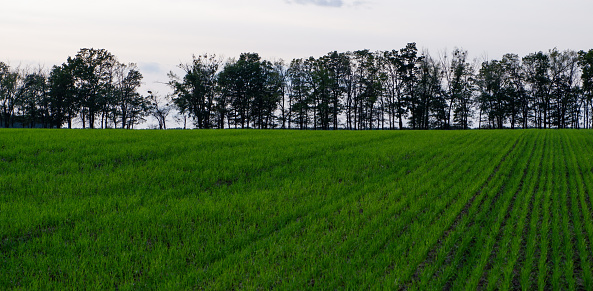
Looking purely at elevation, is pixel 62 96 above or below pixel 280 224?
above

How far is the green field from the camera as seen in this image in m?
5.19

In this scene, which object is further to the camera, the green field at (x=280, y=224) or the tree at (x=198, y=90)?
the tree at (x=198, y=90)

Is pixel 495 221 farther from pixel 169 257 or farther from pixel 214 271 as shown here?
pixel 169 257

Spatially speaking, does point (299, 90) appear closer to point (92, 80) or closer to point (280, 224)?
point (92, 80)

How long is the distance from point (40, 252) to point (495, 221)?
9459mm

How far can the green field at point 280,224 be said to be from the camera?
17.0 feet

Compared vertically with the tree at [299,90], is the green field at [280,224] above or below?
below

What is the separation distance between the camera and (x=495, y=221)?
297 inches

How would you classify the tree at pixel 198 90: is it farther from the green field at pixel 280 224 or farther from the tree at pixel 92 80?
the green field at pixel 280 224

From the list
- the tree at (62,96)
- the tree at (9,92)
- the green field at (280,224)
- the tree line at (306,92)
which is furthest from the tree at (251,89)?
the green field at (280,224)

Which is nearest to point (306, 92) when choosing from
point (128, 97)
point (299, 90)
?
point (299, 90)

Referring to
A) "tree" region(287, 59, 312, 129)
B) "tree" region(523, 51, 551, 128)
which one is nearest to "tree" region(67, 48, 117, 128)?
"tree" region(287, 59, 312, 129)

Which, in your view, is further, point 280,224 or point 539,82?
point 539,82

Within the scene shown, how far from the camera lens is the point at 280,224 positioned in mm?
7395
